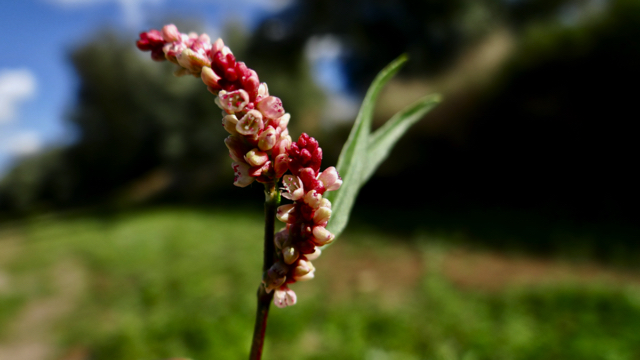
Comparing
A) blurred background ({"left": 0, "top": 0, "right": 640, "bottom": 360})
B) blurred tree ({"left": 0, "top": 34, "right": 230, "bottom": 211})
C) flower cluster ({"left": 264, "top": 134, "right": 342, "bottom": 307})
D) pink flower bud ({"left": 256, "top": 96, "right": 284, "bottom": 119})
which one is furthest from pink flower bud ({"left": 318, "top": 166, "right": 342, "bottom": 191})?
blurred tree ({"left": 0, "top": 34, "right": 230, "bottom": 211})

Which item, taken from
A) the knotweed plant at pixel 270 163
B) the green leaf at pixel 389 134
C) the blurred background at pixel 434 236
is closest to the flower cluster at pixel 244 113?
the knotweed plant at pixel 270 163

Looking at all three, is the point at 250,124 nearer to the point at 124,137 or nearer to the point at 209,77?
the point at 209,77

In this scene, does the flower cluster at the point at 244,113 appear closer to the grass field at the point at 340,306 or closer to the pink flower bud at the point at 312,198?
the pink flower bud at the point at 312,198

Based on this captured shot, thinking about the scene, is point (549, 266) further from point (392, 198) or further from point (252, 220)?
point (252, 220)

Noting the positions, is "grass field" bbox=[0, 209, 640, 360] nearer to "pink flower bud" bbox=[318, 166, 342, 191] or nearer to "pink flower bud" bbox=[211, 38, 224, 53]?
"pink flower bud" bbox=[318, 166, 342, 191]

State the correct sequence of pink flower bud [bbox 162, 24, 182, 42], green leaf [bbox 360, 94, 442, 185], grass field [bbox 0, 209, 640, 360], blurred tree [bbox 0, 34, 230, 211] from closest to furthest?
pink flower bud [bbox 162, 24, 182, 42]
green leaf [bbox 360, 94, 442, 185]
grass field [bbox 0, 209, 640, 360]
blurred tree [bbox 0, 34, 230, 211]

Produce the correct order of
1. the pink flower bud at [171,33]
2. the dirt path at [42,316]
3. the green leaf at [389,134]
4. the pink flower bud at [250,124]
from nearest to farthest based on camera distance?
the pink flower bud at [250,124] → the pink flower bud at [171,33] → the green leaf at [389,134] → the dirt path at [42,316]
